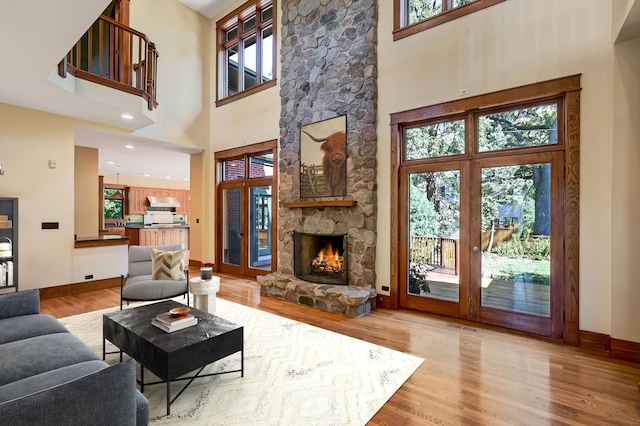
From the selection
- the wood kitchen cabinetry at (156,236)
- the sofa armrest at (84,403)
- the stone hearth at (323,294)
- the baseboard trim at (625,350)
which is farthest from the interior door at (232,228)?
the baseboard trim at (625,350)

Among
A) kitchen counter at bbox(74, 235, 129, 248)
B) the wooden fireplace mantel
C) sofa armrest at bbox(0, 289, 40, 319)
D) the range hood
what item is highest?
the range hood

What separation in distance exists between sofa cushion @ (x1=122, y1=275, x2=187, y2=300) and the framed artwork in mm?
2377

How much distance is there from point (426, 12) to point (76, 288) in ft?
22.5

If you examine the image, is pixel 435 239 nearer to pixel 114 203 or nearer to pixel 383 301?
pixel 383 301

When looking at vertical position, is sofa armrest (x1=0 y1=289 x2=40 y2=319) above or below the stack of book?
above

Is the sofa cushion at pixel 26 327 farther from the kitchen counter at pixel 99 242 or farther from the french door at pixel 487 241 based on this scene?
the french door at pixel 487 241

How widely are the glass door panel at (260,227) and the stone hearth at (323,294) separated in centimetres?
119

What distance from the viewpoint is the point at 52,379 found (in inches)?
66.1

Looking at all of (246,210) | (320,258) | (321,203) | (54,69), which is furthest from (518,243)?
(54,69)

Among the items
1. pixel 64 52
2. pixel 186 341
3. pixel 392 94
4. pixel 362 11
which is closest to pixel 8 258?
pixel 64 52

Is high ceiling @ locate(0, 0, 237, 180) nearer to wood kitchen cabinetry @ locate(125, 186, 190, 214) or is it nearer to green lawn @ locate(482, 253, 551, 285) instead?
green lawn @ locate(482, 253, 551, 285)

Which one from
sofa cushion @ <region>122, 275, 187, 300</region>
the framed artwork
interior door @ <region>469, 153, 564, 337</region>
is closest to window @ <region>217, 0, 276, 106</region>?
the framed artwork

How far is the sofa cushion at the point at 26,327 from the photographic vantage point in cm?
229

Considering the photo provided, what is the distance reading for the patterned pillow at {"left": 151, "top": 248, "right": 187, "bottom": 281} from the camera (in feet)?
13.9
